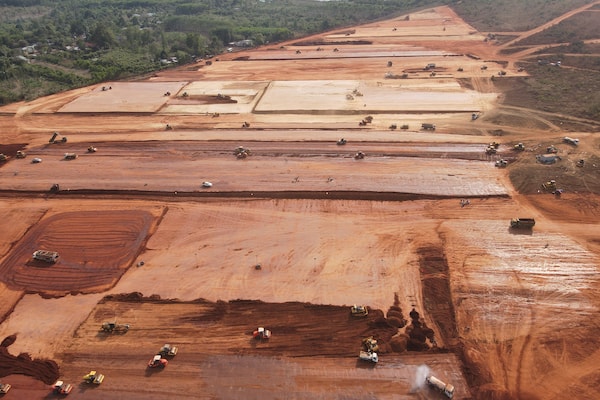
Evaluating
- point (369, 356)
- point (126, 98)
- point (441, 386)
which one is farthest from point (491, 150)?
point (126, 98)

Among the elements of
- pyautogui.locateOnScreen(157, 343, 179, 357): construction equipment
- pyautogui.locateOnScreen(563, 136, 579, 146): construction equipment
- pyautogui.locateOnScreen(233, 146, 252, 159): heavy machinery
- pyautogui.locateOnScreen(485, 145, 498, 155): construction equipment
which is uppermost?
pyautogui.locateOnScreen(563, 136, 579, 146): construction equipment

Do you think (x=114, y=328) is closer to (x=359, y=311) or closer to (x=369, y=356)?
(x=359, y=311)

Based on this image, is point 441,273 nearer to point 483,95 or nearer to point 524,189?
point 524,189

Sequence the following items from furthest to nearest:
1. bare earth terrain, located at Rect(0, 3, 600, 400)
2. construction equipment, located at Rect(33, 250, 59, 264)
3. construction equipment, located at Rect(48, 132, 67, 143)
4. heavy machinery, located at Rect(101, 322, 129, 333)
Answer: construction equipment, located at Rect(48, 132, 67, 143) < construction equipment, located at Rect(33, 250, 59, 264) < heavy machinery, located at Rect(101, 322, 129, 333) < bare earth terrain, located at Rect(0, 3, 600, 400)

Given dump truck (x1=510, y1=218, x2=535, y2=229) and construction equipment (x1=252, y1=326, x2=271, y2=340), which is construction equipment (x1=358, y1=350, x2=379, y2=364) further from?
dump truck (x1=510, y1=218, x2=535, y2=229)

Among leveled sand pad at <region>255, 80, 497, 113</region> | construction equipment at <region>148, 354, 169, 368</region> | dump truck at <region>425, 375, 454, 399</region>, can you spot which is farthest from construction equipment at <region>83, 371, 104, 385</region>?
leveled sand pad at <region>255, 80, 497, 113</region>
